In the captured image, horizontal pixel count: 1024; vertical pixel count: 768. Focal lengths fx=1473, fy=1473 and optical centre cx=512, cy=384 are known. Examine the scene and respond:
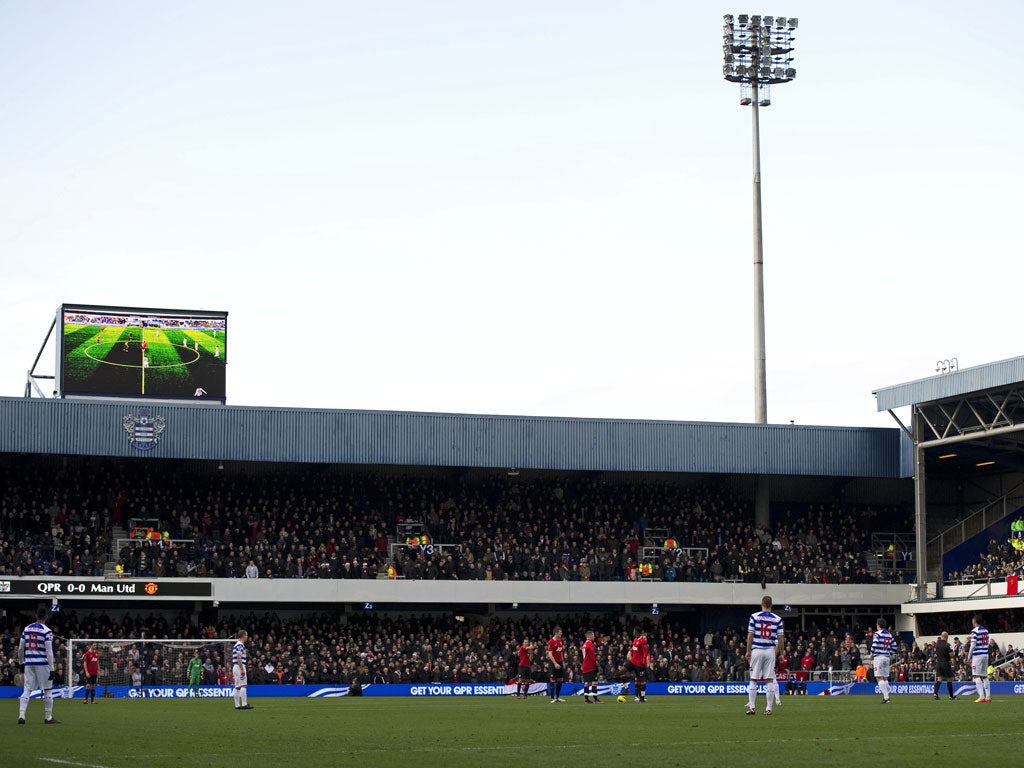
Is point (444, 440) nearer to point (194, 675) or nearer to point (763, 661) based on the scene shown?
point (194, 675)

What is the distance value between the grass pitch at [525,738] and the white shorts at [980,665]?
2.80 m

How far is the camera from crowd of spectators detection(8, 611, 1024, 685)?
47188 millimetres

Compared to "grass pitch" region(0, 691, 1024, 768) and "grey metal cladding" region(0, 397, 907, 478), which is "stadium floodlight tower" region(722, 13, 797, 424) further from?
"grass pitch" region(0, 691, 1024, 768)

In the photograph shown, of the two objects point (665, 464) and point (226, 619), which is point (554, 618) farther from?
point (226, 619)

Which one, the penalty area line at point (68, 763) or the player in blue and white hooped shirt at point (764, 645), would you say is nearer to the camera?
the penalty area line at point (68, 763)

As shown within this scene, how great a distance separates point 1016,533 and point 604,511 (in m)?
16.0

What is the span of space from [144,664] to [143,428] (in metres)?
10.7

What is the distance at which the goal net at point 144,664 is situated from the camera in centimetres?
4475

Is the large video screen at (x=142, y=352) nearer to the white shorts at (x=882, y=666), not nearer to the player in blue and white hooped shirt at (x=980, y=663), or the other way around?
the white shorts at (x=882, y=666)

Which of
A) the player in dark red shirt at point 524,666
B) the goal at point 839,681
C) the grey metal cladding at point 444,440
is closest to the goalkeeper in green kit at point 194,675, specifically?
the grey metal cladding at point 444,440

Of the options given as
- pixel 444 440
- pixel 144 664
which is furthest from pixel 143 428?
pixel 444 440

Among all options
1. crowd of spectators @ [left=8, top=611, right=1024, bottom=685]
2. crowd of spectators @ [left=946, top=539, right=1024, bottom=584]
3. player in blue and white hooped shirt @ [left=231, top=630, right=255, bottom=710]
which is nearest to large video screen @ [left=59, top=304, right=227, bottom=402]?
crowd of spectators @ [left=8, top=611, right=1024, bottom=685]

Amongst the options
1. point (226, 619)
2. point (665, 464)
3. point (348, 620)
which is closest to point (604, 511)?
point (665, 464)

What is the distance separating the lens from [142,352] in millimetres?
55844
